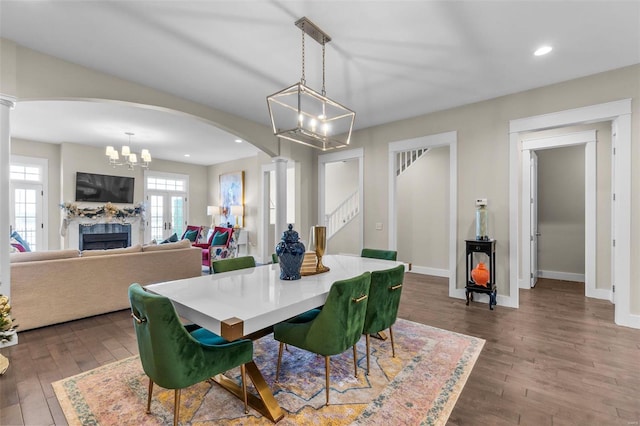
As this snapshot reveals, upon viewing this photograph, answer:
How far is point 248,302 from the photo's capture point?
167cm

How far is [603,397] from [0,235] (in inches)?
201

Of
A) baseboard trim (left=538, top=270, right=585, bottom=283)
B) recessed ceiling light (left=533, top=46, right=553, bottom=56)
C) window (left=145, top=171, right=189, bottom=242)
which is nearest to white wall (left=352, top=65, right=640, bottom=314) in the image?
recessed ceiling light (left=533, top=46, right=553, bottom=56)

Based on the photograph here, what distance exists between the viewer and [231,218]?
8664mm

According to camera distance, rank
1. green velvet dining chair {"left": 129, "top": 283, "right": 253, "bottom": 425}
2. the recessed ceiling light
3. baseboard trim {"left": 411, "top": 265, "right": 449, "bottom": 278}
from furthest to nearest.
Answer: baseboard trim {"left": 411, "top": 265, "right": 449, "bottom": 278} → the recessed ceiling light → green velvet dining chair {"left": 129, "top": 283, "right": 253, "bottom": 425}

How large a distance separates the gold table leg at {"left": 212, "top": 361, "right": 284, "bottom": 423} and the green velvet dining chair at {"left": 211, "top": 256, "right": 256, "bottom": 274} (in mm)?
940

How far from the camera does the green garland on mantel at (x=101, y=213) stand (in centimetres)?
666

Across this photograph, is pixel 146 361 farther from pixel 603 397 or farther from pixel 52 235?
pixel 52 235

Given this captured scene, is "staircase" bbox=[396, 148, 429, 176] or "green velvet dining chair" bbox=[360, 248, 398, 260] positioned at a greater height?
"staircase" bbox=[396, 148, 429, 176]

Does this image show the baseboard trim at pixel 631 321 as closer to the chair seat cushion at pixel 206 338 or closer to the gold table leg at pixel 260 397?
the gold table leg at pixel 260 397

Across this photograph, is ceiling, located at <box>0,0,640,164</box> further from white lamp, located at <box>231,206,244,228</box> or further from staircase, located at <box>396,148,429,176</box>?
white lamp, located at <box>231,206,244,228</box>

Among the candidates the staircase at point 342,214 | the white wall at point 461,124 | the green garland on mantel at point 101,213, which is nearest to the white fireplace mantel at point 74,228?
the green garland on mantel at point 101,213

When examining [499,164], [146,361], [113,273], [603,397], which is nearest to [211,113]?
[113,273]

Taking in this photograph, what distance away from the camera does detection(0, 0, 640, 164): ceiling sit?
229 centimetres

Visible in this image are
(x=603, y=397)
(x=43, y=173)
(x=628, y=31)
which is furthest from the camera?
(x=43, y=173)
